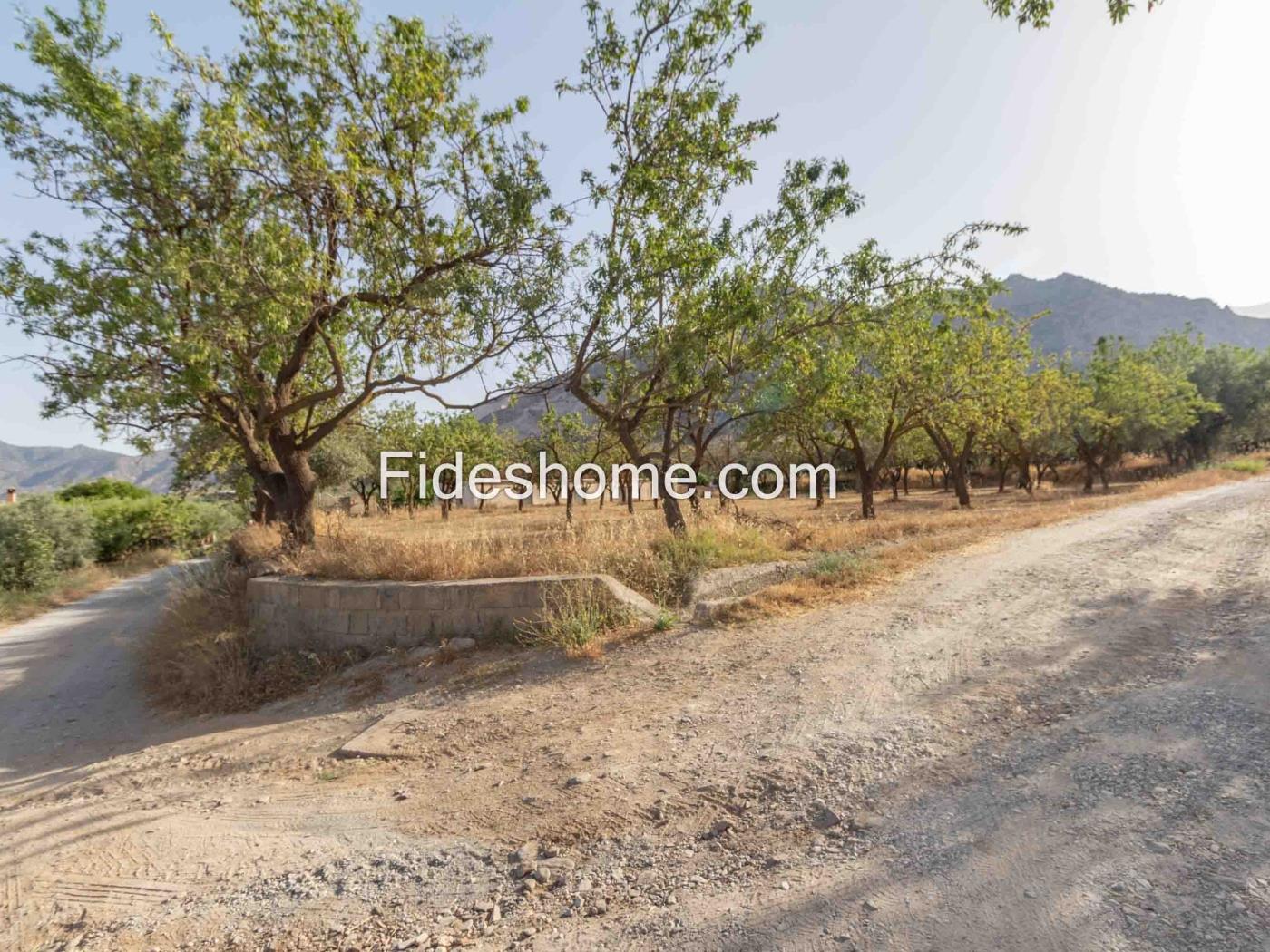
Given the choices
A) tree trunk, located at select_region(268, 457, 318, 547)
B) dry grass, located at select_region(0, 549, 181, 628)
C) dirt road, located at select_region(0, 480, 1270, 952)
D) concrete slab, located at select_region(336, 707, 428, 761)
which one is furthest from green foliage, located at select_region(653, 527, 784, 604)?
dry grass, located at select_region(0, 549, 181, 628)

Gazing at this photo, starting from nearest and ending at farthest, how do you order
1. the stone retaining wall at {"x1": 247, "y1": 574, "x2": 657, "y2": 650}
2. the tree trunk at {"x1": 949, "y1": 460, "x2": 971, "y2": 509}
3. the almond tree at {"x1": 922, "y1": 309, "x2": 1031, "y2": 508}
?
1. the stone retaining wall at {"x1": 247, "y1": 574, "x2": 657, "y2": 650}
2. the almond tree at {"x1": 922, "y1": 309, "x2": 1031, "y2": 508}
3. the tree trunk at {"x1": 949, "y1": 460, "x2": 971, "y2": 509}

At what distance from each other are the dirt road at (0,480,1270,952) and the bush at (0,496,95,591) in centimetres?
1427

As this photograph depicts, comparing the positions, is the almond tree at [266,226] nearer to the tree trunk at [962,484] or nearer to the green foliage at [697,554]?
the green foliage at [697,554]

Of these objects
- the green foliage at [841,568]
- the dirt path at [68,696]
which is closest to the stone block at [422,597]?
the dirt path at [68,696]

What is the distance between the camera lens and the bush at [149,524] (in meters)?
23.3

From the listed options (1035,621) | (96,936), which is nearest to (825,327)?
(1035,621)

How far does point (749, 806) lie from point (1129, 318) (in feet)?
604

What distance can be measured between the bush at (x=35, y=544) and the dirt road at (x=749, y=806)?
46.8 feet

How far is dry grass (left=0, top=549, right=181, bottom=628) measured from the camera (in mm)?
13586

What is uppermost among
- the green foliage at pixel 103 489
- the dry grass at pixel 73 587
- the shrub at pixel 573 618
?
the green foliage at pixel 103 489

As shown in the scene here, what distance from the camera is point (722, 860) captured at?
9.39 feet

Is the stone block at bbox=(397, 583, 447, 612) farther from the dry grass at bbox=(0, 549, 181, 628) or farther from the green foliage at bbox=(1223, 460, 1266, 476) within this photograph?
the green foliage at bbox=(1223, 460, 1266, 476)

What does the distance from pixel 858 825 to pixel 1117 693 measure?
2.11 m

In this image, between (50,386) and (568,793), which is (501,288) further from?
(568,793)
